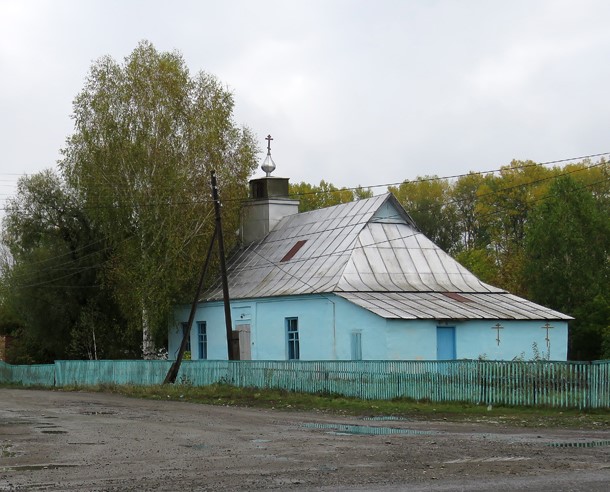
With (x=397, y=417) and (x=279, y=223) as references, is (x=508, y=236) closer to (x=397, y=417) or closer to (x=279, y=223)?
(x=279, y=223)

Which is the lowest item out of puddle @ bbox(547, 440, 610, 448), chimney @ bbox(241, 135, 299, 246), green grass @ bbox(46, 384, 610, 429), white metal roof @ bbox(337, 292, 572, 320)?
green grass @ bbox(46, 384, 610, 429)

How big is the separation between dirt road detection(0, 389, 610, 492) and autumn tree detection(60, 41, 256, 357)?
19.7 meters

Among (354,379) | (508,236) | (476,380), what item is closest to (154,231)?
(354,379)

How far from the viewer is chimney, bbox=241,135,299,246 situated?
4278cm

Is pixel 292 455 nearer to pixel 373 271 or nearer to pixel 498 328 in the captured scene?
pixel 498 328

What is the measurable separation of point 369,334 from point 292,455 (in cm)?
1826

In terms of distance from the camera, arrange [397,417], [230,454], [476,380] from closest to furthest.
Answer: [230,454], [397,417], [476,380]

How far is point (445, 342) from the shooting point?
→ 31.1 meters

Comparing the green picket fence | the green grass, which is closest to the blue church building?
the green picket fence

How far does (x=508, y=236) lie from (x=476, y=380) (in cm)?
4750

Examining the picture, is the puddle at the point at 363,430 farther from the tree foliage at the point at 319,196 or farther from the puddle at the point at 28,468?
the tree foliage at the point at 319,196

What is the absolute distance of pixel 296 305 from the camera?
112ft

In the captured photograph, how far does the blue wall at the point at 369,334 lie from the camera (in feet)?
99.2

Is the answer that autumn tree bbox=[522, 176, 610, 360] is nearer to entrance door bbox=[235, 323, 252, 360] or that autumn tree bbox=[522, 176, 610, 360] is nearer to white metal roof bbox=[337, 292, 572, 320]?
white metal roof bbox=[337, 292, 572, 320]
